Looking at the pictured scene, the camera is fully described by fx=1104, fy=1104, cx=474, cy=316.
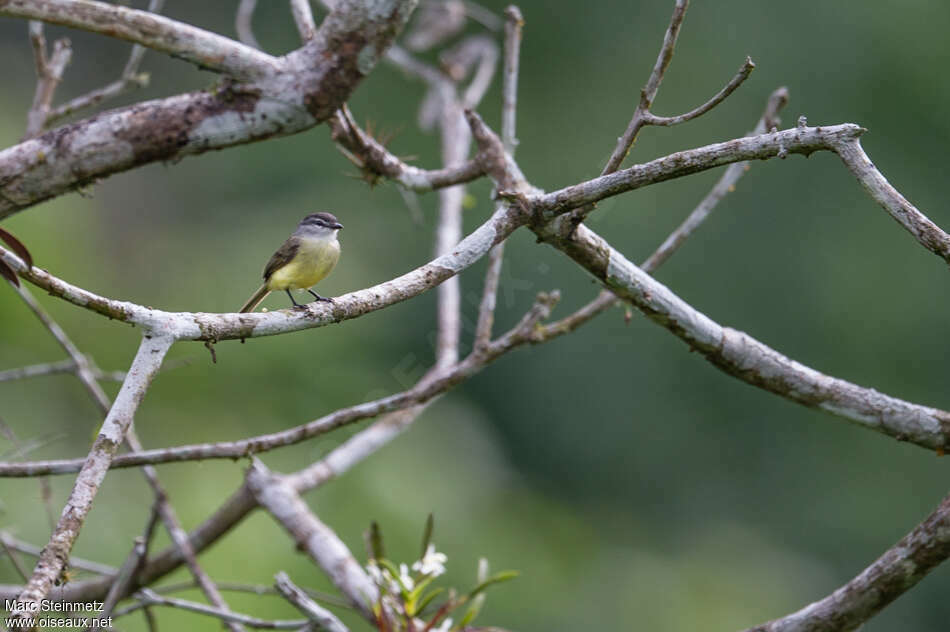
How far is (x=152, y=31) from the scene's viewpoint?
2676 millimetres

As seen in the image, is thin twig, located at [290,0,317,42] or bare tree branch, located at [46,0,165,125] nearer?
thin twig, located at [290,0,317,42]

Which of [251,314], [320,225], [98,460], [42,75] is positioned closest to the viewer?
[98,460]

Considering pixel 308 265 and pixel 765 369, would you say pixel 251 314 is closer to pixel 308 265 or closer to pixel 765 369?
pixel 308 265

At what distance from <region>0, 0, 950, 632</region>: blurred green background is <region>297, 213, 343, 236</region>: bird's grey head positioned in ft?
27.0

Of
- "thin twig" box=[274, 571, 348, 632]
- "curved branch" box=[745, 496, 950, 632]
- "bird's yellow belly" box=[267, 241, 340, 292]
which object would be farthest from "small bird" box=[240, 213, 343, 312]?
"curved branch" box=[745, 496, 950, 632]

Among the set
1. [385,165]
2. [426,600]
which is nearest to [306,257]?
[385,165]

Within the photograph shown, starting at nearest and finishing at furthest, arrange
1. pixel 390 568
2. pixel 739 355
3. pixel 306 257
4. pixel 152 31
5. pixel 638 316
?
pixel 152 31
pixel 390 568
pixel 739 355
pixel 306 257
pixel 638 316

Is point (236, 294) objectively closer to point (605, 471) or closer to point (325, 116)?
point (605, 471)

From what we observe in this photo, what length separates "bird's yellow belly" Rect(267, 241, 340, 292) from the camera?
3311mm

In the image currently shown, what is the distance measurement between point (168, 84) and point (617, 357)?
25.2 feet

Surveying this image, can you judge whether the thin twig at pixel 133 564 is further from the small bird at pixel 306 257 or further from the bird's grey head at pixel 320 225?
the bird's grey head at pixel 320 225

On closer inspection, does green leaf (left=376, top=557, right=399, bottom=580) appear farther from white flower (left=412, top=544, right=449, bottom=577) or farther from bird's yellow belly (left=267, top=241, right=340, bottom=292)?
bird's yellow belly (left=267, top=241, right=340, bottom=292)

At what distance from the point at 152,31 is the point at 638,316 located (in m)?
11.3

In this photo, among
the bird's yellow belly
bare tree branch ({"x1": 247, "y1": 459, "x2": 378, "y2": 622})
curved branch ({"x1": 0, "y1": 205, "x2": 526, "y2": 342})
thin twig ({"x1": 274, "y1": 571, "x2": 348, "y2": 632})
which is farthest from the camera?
bare tree branch ({"x1": 247, "y1": 459, "x2": 378, "y2": 622})
